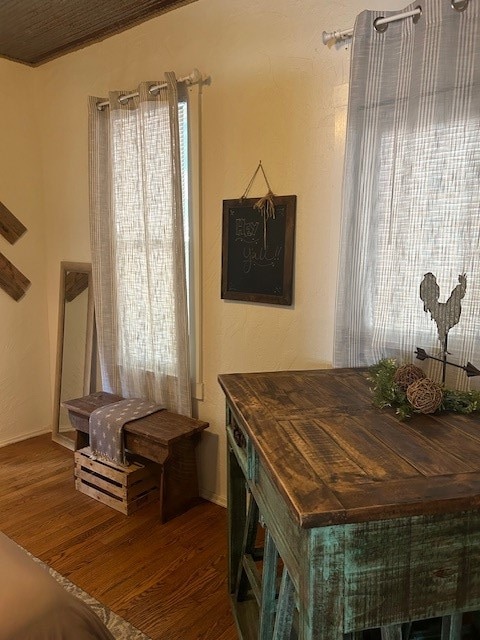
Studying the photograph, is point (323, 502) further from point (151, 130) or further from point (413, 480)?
point (151, 130)

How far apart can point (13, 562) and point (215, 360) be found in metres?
1.45

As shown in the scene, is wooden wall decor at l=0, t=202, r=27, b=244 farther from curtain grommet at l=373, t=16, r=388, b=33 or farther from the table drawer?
curtain grommet at l=373, t=16, r=388, b=33

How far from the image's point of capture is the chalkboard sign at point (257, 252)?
2125 millimetres

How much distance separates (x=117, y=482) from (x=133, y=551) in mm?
403

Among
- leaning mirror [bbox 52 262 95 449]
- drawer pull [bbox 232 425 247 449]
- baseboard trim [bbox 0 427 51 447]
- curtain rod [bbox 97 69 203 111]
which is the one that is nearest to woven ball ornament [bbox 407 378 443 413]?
drawer pull [bbox 232 425 247 449]

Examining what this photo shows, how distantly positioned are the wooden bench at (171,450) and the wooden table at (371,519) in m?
1.16

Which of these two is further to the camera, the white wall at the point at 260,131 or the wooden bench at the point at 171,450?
the wooden bench at the point at 171,450

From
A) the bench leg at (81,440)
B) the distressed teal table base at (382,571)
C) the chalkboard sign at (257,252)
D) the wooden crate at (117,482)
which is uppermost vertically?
the chalkboard sign at (257,252)

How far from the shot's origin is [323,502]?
85 cm

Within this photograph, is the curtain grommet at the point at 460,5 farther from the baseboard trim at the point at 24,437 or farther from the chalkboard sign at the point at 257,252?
the baseboard trim at the point at 24,437

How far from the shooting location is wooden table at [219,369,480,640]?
0.86m

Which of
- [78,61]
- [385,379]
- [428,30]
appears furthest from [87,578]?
[78,61]

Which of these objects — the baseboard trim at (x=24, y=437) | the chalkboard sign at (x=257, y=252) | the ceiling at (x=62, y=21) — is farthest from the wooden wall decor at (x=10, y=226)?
the chalkboard sign at (x=257, y=252)

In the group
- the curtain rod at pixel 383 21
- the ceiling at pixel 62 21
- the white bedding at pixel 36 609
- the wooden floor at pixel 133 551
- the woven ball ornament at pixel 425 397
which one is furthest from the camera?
the ceiling at pixel 62 21
